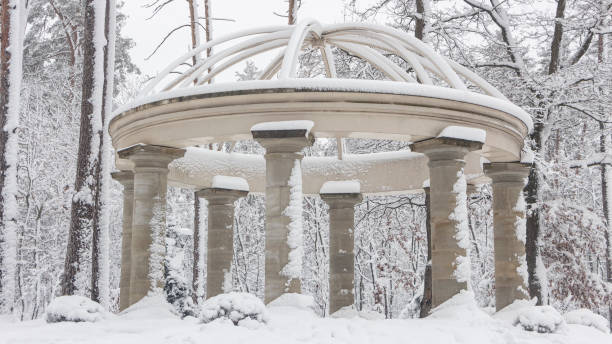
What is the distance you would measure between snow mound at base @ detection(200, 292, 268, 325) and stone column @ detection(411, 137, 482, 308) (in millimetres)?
3892

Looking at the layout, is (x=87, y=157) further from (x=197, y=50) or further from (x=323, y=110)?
(x=323, y=110)

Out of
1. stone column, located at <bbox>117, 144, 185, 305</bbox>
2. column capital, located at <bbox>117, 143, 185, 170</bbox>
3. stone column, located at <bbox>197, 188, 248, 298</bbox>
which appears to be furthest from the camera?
stone column, located at <bbox>197, 188, 248, 298</bbox>

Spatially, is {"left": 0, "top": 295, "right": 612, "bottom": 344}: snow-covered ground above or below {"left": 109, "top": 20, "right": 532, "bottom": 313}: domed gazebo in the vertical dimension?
below

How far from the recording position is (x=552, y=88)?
2102 centimetres

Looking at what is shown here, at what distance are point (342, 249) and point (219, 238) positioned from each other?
3.80 metres

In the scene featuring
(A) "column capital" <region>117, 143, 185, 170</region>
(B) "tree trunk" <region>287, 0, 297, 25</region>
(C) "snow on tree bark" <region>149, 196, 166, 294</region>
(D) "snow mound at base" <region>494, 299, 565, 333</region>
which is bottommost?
(D) "snow mound at base" <region>494, 299, 565, 333</region>

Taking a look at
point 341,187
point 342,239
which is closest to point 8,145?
point 341,187

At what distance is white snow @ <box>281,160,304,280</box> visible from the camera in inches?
488

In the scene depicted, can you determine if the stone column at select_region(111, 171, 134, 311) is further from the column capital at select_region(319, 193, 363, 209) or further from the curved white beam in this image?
the column capital at select_region(319, 193, 363, 209)

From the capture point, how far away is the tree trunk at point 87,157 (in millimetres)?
17688

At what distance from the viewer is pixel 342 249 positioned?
20000mm

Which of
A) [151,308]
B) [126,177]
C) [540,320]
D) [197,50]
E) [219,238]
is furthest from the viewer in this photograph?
[219,238]

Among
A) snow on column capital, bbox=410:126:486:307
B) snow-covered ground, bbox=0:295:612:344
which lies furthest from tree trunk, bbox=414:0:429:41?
snow-covered ground, bbox=0:295:612:344

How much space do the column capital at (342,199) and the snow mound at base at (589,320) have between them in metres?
7.45
